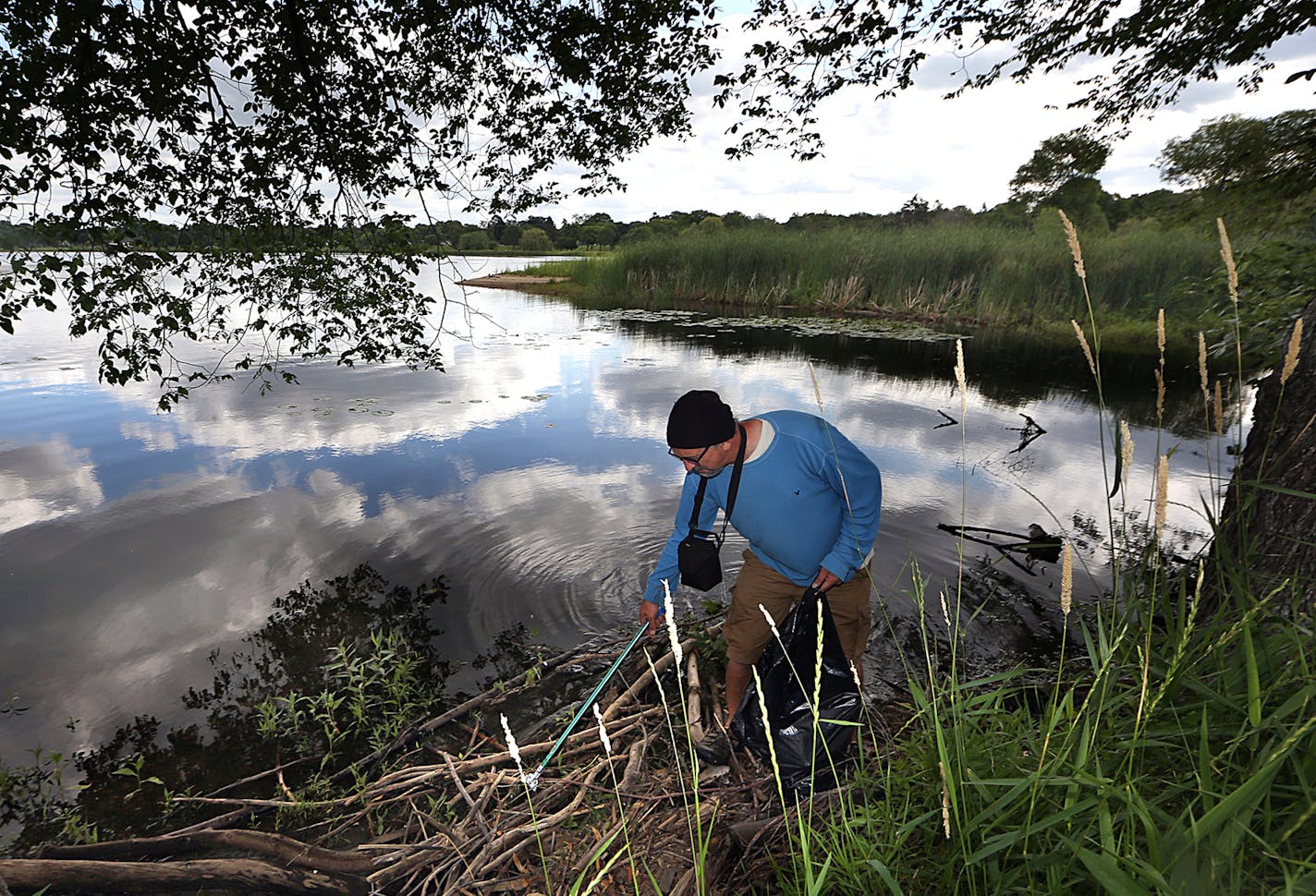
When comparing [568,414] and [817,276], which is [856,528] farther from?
[817,276]

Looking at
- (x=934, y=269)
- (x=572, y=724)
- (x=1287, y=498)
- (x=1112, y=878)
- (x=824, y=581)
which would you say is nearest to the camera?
(x=1112, y=878)

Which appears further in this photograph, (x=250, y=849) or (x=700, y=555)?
(x=700, y=555)

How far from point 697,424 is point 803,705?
148cm

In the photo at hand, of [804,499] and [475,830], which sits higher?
[804,499]

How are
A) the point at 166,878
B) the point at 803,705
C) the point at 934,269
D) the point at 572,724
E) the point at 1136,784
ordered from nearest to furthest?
the point at 1136,784 → the point at 572,724 → the point at 166,878 → the point at 803,705 → the point at 934,269

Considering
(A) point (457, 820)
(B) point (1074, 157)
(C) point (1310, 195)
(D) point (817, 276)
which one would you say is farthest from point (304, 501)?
(D) point (817, 276)

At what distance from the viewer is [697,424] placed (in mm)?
2762

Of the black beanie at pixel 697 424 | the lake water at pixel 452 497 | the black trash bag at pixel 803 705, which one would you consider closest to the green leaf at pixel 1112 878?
A: the lake water at pixel 452 497

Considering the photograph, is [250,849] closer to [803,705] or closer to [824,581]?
[803,705]

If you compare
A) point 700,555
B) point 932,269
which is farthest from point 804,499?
point 932,269

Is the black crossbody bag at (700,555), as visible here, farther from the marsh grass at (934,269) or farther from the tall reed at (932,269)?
the marsh grass at (934,269)

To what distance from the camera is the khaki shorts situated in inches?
125

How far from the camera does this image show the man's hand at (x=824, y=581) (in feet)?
9.32

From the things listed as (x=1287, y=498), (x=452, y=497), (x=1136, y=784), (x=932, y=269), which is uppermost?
(x=932, y=269)
